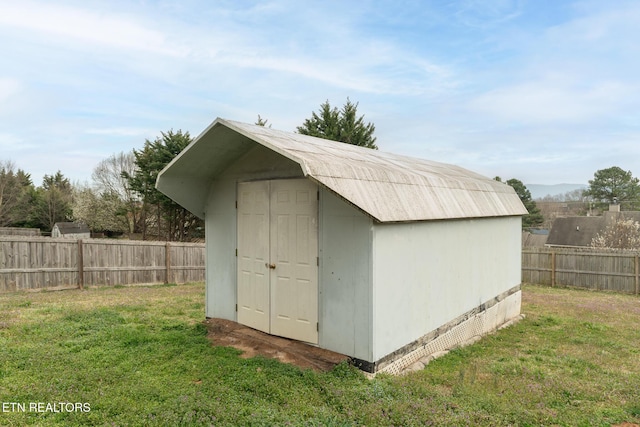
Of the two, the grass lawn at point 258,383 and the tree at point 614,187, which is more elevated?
the tree at point 614,187

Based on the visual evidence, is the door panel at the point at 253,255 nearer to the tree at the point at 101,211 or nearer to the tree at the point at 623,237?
the tree at the point at 623,237

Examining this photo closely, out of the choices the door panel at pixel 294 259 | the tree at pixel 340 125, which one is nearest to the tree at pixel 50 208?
the tree at pixel 340 125

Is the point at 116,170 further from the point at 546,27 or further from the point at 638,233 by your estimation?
the point at 638,233

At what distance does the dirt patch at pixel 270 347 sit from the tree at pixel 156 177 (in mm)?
18725

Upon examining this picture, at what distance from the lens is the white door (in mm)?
5238

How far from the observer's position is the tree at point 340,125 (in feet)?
82.4

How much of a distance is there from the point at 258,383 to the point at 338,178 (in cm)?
246

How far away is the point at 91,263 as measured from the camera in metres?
11.5

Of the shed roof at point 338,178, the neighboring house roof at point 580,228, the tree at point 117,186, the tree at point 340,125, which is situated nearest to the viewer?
the shed roof at point 338,178

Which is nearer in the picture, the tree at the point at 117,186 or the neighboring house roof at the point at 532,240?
the neighboring house roof at the point at 532,240

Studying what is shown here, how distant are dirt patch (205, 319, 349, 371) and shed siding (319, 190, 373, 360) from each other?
0.22 metres

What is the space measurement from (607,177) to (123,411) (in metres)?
48.0

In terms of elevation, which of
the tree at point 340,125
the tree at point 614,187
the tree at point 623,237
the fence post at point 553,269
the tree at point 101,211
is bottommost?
the fence post at point 553,269

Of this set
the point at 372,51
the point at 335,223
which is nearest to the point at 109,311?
the point at 335,223
